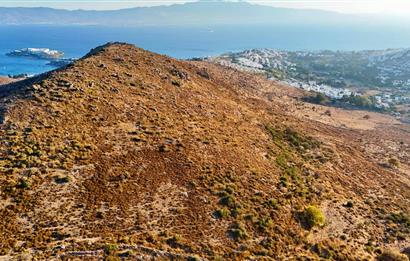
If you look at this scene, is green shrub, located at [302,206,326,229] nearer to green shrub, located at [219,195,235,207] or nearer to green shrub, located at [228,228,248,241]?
green shrub, located at [219,195,235,207]

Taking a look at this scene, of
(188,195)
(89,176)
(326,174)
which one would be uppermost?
(89,176)

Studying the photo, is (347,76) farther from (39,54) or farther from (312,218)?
(312,218)

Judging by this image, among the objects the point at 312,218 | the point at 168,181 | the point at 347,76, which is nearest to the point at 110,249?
the point at 168,181

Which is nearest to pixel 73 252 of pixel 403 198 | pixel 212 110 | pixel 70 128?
pixel 70 128

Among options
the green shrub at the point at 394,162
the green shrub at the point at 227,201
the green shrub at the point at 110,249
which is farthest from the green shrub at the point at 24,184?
the green shrub at the point at 394,162

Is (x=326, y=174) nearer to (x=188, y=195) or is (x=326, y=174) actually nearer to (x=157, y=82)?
(x=188, y=195)

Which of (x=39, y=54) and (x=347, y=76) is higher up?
(x=39, y=54)

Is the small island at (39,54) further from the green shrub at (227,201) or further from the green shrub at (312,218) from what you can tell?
the green shrub at (312,218)
